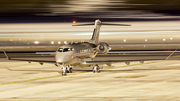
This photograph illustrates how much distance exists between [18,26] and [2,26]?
5.80 meters

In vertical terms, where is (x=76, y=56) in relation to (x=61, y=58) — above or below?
above

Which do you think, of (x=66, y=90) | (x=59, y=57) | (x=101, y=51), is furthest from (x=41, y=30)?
(x=66, y=90)

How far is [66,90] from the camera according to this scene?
1631cm

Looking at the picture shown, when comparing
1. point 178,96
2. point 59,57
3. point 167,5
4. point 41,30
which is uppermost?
point 167,5

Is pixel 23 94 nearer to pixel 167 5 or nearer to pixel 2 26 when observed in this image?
pixel 2 26

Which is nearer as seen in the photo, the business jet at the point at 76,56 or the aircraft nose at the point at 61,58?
the aircraft nose at the point at 61,58

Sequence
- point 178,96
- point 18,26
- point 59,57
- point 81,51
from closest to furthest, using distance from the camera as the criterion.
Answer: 1. point 178,96
2. point 59,57
3. point 81,51
4. point 18,26

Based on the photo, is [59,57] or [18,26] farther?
[18,26]

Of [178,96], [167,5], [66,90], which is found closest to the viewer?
[178,96]

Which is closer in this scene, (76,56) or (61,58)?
(61,58)

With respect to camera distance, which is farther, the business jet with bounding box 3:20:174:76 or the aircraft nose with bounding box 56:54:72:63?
the business jet with bounding box 3:20:174:76

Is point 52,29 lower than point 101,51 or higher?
higher

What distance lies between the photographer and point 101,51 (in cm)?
3077

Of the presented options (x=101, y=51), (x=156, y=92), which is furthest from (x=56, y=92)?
(x=101, y=51)
